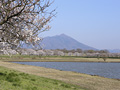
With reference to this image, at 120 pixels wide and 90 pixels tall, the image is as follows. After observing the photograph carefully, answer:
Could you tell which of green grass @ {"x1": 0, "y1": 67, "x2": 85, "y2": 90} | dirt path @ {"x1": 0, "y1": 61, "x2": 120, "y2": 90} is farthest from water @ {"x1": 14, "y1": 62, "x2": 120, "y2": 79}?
green grass @ {"x1": 0, "y1": 67, "x2": 85, "y2": 90}

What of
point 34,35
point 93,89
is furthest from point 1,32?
point 93,89

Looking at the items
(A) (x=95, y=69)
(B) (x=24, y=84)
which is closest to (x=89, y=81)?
(B) (x=24, y=84)

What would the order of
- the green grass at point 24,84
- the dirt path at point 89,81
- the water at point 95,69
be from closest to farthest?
1. the green grass at point 24,84
2. the dirt path at point 89,81
3. the water at point 95,69

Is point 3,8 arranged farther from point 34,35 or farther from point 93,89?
point 93,89

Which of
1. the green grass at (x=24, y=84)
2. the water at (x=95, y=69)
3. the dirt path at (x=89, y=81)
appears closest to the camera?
the green grass at (x=24, y=84)

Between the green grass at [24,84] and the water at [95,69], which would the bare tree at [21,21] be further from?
the water at [95,69]

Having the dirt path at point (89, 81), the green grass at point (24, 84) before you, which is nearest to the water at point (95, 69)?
the dirt path at point (89, 81)

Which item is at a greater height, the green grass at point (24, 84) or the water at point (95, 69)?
the green grass at point (24, 84)

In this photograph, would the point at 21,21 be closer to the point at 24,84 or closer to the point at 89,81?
the point at 24,84

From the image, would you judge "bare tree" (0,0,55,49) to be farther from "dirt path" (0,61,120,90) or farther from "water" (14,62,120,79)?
"water" (14,62,120,79)

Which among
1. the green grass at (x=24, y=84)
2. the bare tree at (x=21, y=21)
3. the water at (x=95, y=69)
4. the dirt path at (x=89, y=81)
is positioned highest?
the bare tree at (x=21, y=21)

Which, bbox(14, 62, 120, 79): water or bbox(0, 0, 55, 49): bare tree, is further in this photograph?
bbox(14, 62, 120, 79): water

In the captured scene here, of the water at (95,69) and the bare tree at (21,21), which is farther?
the water at (95,69)

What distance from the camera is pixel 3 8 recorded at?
1609cm
